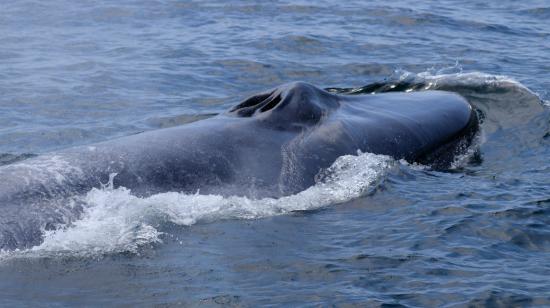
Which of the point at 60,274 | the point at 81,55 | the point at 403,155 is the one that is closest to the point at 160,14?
the point at 81,55

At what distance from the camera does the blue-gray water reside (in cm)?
823

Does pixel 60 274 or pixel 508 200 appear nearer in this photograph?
pixel 60 274

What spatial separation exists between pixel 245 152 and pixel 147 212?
1292mm

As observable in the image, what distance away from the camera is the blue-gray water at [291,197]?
8.23 m

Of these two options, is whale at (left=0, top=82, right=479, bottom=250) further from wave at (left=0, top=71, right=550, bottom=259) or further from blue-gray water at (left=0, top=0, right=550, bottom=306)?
blue-gray water at (left=0, top=0, right=550, bottom=306)

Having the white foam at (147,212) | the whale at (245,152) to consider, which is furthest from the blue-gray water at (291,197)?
the whale at (245,152)

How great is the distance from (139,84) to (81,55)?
2957mm

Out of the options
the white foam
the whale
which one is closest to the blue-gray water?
the white foam

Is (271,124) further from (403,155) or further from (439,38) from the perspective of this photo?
(439,38)

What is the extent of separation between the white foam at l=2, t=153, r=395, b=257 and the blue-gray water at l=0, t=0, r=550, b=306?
2 cm

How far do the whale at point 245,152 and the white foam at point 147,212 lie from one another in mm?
82

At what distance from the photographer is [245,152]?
32.3ft

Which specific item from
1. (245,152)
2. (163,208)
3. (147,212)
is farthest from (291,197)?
(147,212)

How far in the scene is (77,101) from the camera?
52.1 feet
